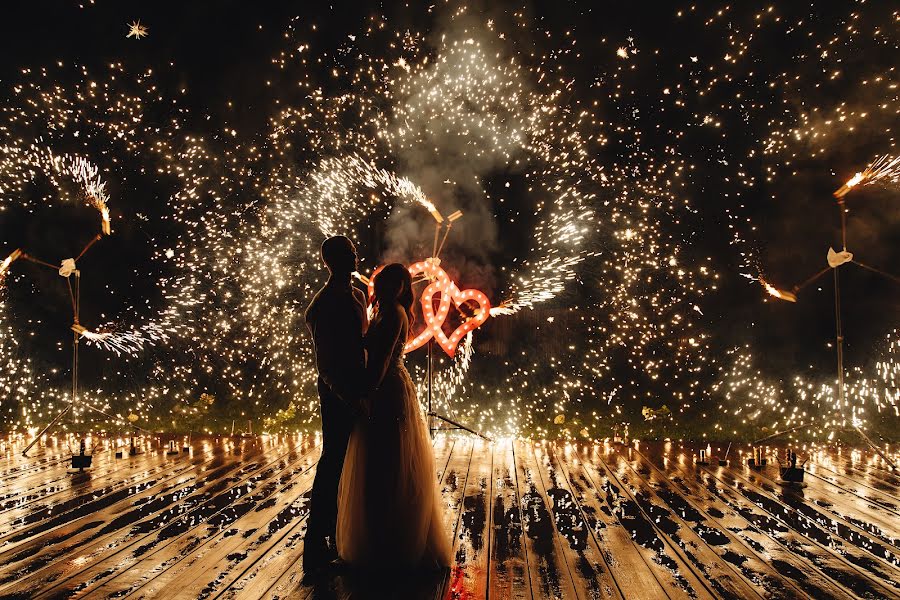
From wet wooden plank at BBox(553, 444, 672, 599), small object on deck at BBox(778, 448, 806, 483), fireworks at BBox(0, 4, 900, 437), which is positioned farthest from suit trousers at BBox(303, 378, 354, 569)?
fireworks at BBox(0, 4, 900, 437)

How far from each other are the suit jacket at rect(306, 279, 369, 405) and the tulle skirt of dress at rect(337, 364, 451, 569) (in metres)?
0.14

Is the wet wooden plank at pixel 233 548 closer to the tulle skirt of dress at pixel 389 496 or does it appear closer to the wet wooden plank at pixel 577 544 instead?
the tulle skirt of dress at pixel 389 496

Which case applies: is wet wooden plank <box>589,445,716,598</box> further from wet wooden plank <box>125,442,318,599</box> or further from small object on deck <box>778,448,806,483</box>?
wet wooden plank <box>125,442,318,599</box>

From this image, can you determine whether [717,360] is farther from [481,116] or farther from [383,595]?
[383,595]

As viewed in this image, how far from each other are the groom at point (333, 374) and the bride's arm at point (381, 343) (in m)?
0.04

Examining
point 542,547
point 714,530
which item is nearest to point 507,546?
point 542,547

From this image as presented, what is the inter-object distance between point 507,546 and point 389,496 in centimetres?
77

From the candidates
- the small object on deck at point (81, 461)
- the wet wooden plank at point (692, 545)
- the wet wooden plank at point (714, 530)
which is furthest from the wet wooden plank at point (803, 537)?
the small object on deck at point (81, 461)

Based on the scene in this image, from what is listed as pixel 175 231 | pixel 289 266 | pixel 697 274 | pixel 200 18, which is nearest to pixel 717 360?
pixel 697 274

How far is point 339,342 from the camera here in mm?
2320

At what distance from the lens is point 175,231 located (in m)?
6.92

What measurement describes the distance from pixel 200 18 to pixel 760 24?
6587 mm

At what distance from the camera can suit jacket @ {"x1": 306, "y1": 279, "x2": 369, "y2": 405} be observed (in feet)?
7.55

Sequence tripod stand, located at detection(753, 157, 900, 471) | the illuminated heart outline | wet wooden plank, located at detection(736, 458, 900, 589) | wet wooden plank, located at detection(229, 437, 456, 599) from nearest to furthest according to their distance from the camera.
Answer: wet wooden plank, located at detection(229, 437, 456, 599)
wet wooden plank, located at detection(736, 458, 900, 589)
tripod stand, located at detection(753, 157, 900, 471)
the illuminated heart outline
